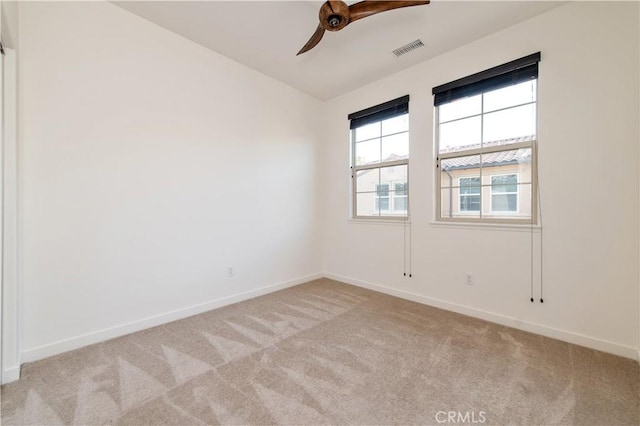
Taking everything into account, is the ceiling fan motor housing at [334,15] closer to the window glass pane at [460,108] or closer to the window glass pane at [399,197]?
the window glass pane at [460,108]

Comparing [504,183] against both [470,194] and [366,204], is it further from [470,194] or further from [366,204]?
→ [366,204]

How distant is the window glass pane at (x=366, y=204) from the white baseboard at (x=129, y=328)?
5.44ft

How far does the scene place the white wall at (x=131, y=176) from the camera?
1998 mm

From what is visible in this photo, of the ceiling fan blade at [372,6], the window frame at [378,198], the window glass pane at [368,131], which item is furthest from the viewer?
the window glass pane at [368,131]

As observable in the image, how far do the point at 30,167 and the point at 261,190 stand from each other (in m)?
2.04

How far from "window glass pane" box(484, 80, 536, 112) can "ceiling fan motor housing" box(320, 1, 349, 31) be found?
5.78 ft

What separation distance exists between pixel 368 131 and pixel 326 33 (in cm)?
151

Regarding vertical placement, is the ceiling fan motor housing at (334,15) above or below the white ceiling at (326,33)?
below

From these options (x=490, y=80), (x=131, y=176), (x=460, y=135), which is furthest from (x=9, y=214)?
(x=490, y=80)

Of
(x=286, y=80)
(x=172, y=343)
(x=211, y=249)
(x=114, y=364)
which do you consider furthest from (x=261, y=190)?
(x=114, y=364)

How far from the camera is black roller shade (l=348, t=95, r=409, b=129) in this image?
328 centimetres

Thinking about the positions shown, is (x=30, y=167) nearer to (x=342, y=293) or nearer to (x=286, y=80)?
(x=286, y=80)

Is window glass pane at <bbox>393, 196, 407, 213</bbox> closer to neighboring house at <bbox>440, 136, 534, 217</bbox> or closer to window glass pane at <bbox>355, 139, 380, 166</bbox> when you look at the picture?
neighboring house at <bbox>440, 136, 534, 217</bbox>

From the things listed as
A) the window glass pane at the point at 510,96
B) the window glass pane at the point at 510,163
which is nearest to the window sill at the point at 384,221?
the window glass pane at the point at 510,163
